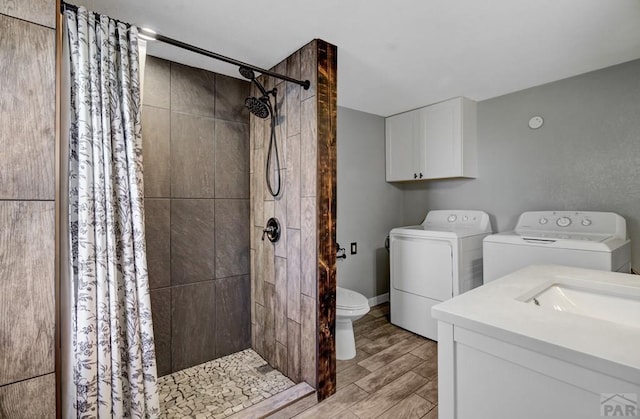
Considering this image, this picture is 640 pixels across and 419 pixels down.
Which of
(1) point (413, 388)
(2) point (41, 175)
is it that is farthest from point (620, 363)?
(2) point (41, 175)

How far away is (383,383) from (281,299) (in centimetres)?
88

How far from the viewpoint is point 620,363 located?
0.63 m

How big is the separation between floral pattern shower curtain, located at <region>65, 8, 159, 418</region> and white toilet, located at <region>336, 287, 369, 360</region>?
1.27 m

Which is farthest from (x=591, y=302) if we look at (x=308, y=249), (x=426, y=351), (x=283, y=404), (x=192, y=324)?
(x=192, y=324)

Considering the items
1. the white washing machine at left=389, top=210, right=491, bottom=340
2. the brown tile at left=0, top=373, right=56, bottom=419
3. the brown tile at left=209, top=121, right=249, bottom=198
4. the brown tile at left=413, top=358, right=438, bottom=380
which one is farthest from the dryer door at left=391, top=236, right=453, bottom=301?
the brown tile at left=0, top=373, right=56, bottom=419

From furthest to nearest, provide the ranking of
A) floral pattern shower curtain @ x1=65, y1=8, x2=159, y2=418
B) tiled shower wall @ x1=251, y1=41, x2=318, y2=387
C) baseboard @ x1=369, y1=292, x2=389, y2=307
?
baseboard @ x1=369, y1=292, x2=389, y2=307, tiled shower wall @ x1=251, y1=41, x2=318, y2=387, floral pattern shower curtain @ x1=65, y1=8, x2=159, y2=418

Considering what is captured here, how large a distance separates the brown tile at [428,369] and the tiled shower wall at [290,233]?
0.81 metres

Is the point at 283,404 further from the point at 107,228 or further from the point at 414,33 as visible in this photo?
the point at 414,33

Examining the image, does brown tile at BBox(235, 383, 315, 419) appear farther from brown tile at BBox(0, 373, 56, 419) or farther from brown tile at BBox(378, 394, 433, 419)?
brown tile at BBox(0, 373, 56, 419)

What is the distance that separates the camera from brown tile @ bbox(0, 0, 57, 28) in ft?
3.49

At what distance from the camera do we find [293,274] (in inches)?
78.0

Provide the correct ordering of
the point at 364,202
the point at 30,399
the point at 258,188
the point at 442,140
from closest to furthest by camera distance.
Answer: the point at 30,399 → the point at 258,188 → the point at 442,140 → the point at 364,202

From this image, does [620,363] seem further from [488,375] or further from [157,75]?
[157,75]

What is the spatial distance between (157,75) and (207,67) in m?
0.34
